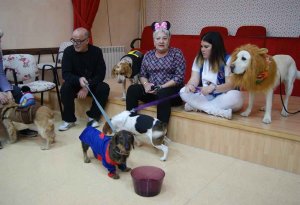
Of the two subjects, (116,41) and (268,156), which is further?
(116,41)

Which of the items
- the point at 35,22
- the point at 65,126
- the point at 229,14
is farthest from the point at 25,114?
the point at 229,14

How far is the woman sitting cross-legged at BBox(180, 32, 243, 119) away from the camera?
2449mm

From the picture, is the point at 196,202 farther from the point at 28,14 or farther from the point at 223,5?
the point at 223,5

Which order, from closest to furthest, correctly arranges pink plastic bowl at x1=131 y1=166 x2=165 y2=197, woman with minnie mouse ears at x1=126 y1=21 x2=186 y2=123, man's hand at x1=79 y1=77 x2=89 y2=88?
pink plastic bowl at x1=131 y1=166 x2=165 y2=197, woman with minnie mouse ears at x1=126 y1=21 x2=186 y2=123, man's hand at x1=79 y1=77 x2=89 y2=88

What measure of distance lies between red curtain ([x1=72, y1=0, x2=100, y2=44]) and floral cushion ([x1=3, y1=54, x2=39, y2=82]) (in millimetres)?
1447

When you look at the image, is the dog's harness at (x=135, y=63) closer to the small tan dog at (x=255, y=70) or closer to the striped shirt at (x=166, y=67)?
the striped shirt at (x=166, y=67)

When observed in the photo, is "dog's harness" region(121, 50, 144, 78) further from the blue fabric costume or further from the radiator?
the radiator

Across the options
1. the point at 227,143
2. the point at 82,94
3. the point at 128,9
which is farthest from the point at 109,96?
the point at 128,9

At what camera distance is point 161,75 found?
9.07 ft

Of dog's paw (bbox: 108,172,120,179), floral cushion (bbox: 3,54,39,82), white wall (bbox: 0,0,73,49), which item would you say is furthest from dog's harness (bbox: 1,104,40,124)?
white wall (bbox: 0,0,73,49)

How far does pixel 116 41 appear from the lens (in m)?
5.56

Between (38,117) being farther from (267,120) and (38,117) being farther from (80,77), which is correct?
(267,120)

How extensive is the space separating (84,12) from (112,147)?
3294mm

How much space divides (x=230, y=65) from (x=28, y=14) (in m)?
3.22
